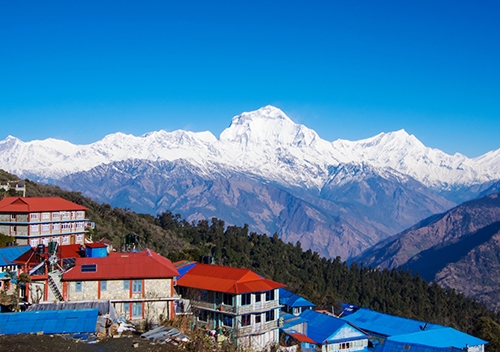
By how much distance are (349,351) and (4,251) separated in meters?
29.3

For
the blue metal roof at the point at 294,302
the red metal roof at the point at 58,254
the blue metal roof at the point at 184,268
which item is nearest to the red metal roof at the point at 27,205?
the red metal roof at the point at 58,254

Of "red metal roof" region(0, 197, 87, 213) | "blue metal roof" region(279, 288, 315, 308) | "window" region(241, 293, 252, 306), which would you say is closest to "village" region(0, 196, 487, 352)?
"window" region(241, 293, 252, 306)

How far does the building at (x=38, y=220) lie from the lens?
55875 mm

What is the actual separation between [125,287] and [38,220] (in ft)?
80.1

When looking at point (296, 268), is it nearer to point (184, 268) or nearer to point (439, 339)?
point (439, 339)

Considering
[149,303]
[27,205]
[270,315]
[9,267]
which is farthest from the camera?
[27,205]

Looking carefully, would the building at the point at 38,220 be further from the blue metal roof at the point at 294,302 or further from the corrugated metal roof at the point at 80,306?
the blue metal roof at the point at 294,302

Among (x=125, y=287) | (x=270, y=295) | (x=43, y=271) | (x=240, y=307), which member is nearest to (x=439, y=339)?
(x=270, y=295)

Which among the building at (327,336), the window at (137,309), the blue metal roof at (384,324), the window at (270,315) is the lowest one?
the blue metal roof at (384,324)

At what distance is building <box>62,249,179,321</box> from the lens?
119 feet

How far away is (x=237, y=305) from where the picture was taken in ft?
127

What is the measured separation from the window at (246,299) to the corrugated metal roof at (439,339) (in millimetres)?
16888

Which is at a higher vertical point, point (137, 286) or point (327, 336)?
point (137, 286)

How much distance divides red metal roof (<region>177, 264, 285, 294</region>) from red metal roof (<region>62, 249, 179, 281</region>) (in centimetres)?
390
